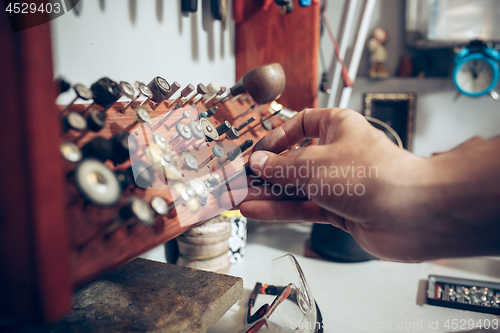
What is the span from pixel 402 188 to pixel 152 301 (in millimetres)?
410

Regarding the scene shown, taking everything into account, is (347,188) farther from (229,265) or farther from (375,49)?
(375,49)

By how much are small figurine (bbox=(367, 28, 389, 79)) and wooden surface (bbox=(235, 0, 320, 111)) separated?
84 centimetres

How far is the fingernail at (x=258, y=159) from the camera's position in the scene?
1.61ft

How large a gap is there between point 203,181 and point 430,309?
2.04 feet

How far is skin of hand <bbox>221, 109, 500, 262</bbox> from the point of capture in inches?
13.8

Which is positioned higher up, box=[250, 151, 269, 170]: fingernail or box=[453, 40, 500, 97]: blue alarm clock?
box=[453, 40, 500, 97]: blue alarm clock

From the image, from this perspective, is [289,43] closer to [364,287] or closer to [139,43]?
[139,43]

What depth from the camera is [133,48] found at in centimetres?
68

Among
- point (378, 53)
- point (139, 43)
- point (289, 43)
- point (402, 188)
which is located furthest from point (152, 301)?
point (378, 53)

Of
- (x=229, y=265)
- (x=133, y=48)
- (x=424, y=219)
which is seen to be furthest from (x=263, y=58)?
(x=424, y=219)

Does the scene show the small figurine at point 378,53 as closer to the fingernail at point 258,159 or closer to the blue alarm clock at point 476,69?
the blue alarm clock at point 476,69

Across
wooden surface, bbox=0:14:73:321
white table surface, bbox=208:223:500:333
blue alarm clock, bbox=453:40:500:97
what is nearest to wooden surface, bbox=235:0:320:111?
white table surface, bbox=208:223:500:333

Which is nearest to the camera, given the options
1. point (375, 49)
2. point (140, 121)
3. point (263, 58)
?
point (140, 121)

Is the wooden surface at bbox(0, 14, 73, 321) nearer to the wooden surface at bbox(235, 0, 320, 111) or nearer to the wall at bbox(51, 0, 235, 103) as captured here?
the wall at bbox(51, 0, 235, 103)
